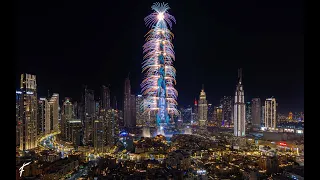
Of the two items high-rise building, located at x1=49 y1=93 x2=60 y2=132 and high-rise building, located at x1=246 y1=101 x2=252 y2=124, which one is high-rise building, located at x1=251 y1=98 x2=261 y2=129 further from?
high-rise building, located at x1=49 y1=93 x2=60 y2=132

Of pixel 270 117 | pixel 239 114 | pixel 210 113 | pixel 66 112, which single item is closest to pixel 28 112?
pixel 66 112

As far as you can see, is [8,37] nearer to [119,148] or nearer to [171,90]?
[171,90]

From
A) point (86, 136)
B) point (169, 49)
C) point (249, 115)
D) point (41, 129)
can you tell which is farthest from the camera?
point (249, 115)

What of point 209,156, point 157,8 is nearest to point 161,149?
point 209,156

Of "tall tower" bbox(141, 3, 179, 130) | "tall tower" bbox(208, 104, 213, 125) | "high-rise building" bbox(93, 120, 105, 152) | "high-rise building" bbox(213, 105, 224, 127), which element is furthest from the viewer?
"high-rise building" bbox(213, 105, 224, 127)

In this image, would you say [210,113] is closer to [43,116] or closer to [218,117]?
[218,117]

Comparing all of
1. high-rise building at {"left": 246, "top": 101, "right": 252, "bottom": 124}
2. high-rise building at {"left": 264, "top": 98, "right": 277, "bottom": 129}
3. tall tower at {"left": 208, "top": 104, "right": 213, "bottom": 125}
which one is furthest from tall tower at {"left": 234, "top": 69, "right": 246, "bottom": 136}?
tall tower at {"left": 208, "top": 104, "right": 213, "bottom": 125}
